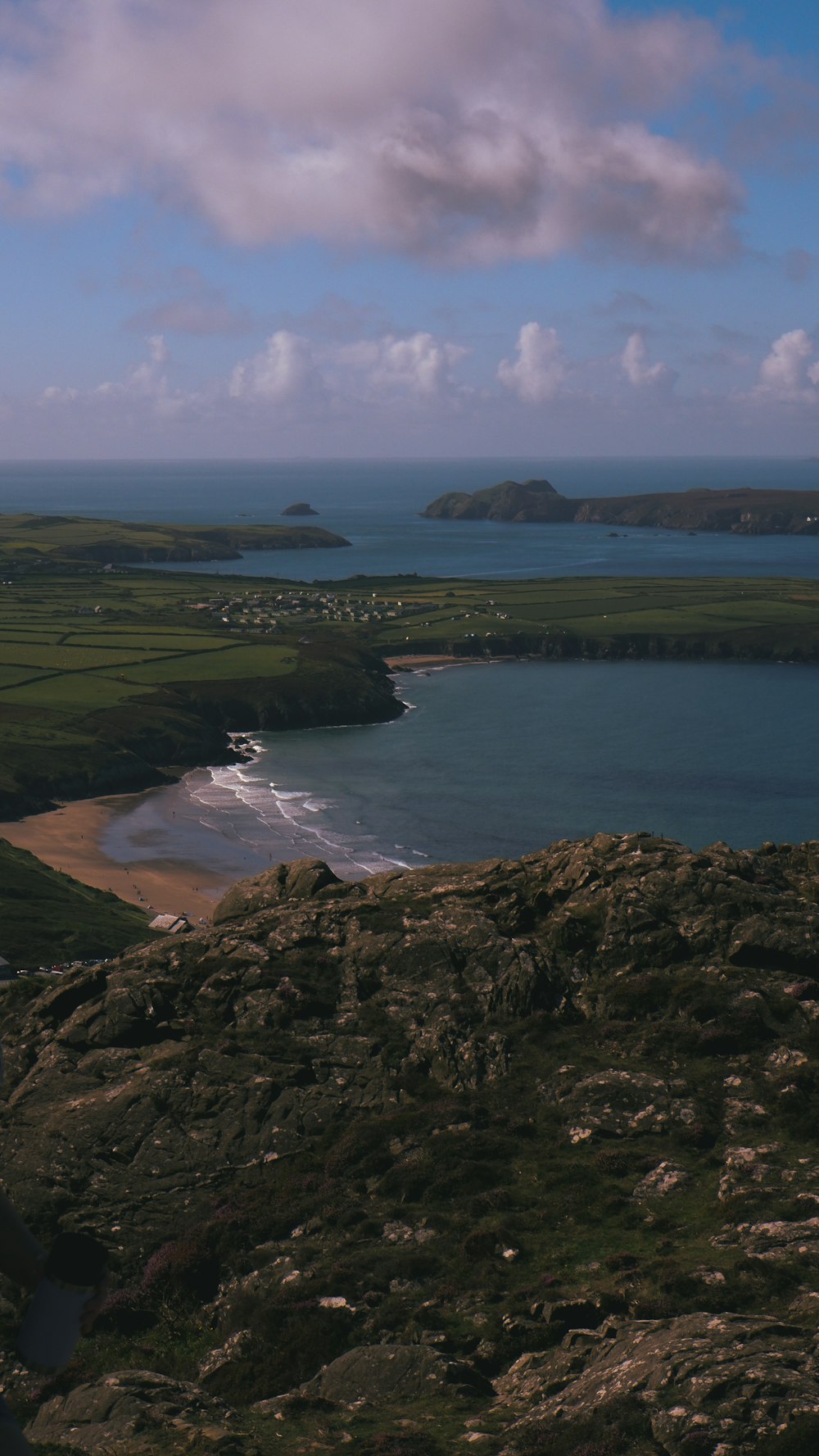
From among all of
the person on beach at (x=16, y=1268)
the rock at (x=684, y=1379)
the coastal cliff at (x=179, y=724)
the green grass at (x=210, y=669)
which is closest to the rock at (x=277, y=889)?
the rock at (x=684, y=1379)

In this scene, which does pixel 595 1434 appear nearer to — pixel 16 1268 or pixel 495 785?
pixel 16 1268

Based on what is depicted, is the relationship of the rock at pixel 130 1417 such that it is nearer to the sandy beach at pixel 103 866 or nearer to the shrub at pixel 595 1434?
the shrub at pixel 595 1434

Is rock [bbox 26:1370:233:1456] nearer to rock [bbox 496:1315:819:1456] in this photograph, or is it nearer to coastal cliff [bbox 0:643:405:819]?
rock [bbox 496:1315:819:1456]

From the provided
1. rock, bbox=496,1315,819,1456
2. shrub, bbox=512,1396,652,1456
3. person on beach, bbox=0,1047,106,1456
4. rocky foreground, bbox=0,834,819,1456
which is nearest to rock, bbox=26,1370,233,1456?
rocky foreground, bbox=0,834,819,1456

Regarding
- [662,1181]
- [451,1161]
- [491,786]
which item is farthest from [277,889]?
[491,786]

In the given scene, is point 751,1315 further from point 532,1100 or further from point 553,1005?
point 553,1005

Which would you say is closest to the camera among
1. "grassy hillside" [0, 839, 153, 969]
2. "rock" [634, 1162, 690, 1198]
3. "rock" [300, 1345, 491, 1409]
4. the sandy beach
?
"rock" [300, 1345, 491, 1409]
